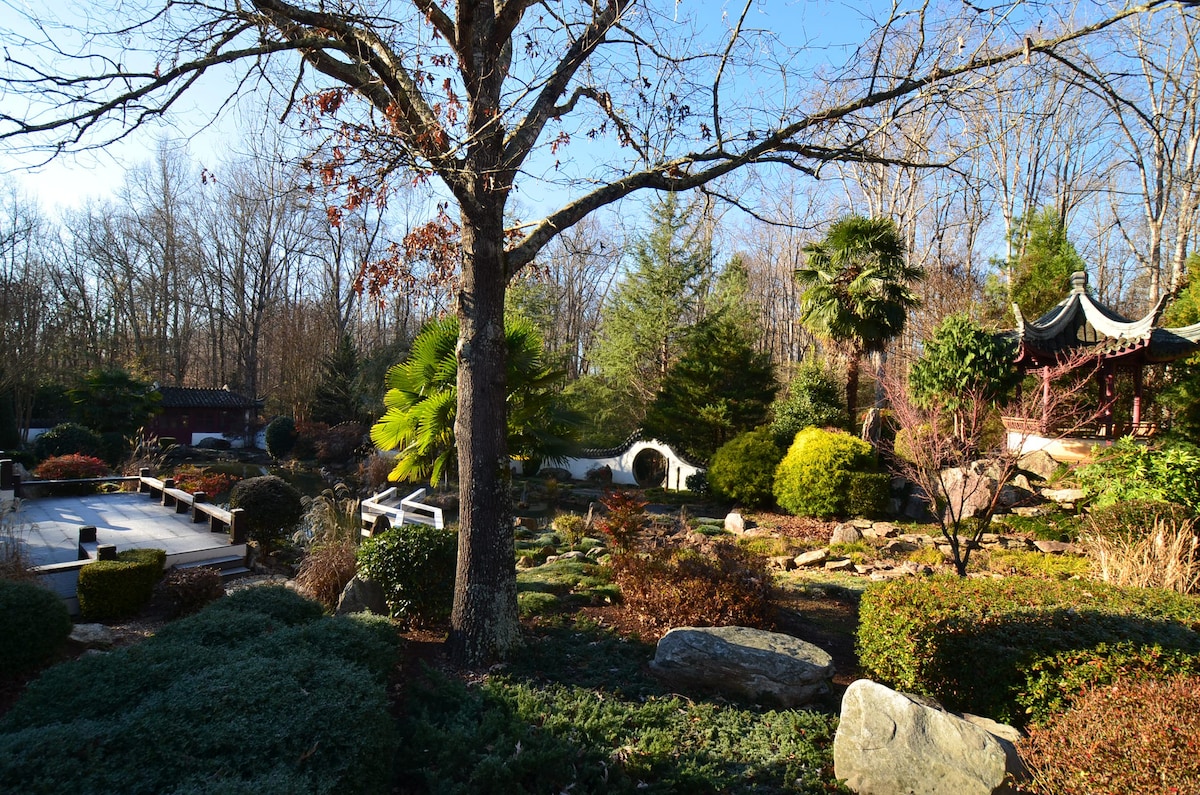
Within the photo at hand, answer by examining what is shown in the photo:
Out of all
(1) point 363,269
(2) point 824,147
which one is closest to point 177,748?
(1) point 363,269

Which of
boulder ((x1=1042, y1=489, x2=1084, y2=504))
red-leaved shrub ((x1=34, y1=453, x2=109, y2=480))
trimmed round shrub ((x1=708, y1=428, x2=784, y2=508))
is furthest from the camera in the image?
trimmed round shrub ((x1=708, y1=428, x2=784, y2=508))

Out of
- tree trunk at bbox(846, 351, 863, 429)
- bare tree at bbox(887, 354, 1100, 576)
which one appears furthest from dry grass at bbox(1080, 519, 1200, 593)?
tree trunk at bbox(846, 351, 863, 429)

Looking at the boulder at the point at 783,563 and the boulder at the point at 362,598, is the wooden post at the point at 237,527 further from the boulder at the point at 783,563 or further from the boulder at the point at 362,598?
the boulder at the point at 783,563

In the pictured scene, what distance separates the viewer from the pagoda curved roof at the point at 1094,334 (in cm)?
1245

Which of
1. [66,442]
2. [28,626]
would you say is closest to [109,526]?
[28,626]

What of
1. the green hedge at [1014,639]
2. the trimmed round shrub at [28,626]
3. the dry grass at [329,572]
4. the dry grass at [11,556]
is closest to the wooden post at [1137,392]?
the green hedge at [1014,639]

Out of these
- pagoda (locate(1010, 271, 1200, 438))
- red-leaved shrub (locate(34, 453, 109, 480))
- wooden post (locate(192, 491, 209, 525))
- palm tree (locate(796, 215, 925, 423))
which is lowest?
wooden post (locate(192, 491, 209, 525))

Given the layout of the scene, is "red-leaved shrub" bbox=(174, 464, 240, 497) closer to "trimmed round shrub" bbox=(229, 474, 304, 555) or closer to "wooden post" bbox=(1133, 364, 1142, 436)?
"trimmed round shrub" bbox=(229, 474, 304, 555)

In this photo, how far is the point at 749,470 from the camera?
14781mm

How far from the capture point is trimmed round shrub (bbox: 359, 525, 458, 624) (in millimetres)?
5586

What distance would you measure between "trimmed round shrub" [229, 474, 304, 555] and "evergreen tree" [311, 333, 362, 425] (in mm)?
16384

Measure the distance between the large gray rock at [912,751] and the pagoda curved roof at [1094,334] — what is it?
453 inches

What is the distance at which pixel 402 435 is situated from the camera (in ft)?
31.8

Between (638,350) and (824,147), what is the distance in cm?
1878
